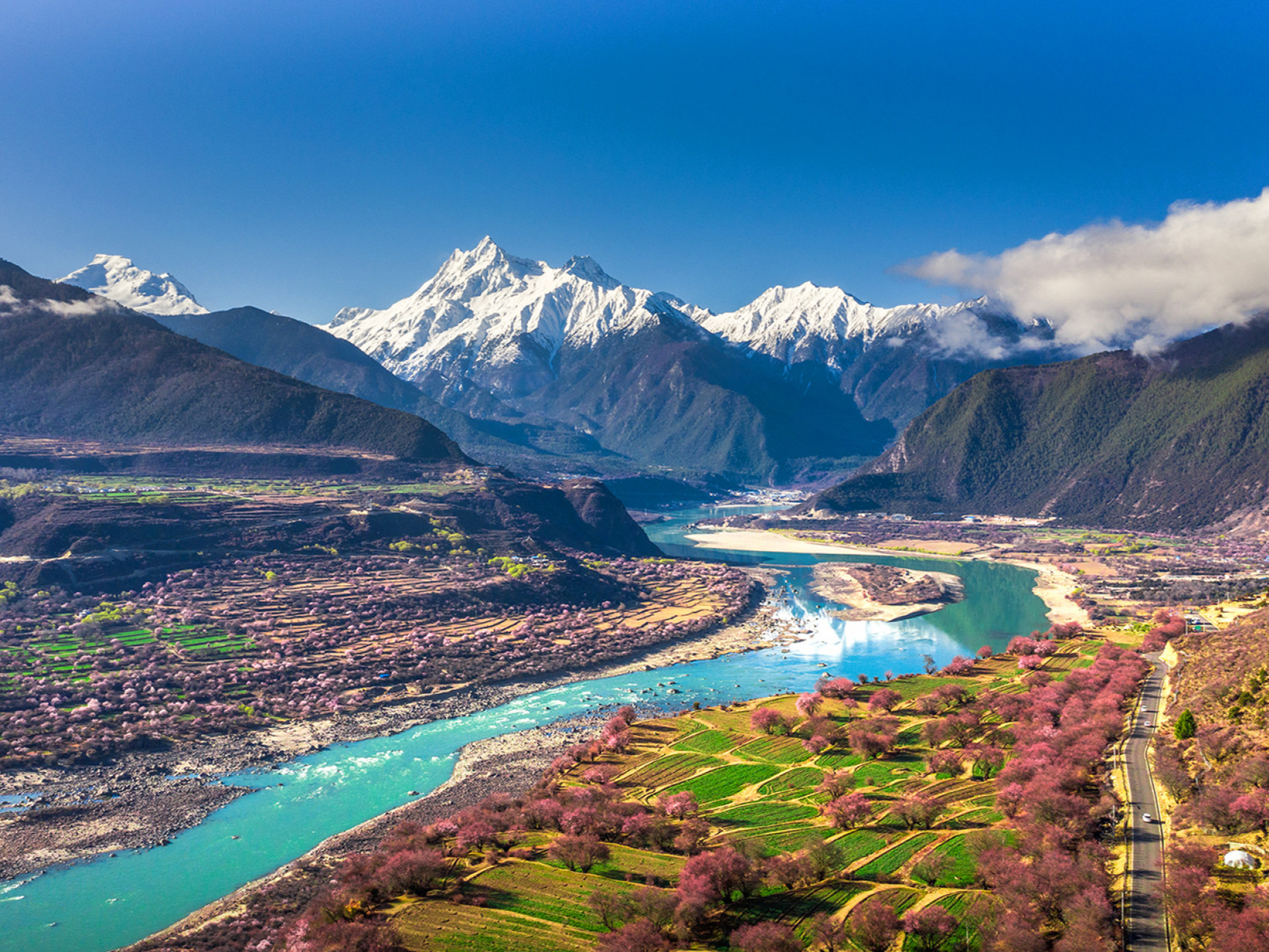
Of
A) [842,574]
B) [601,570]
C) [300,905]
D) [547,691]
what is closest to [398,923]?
[300,905]

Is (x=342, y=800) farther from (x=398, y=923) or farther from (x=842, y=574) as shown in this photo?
(x=842, y=574)

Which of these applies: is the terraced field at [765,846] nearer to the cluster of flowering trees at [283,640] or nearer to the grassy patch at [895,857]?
the grassy patch at [895,857]

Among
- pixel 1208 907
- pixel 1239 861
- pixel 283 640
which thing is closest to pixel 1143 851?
pixel 1239 861

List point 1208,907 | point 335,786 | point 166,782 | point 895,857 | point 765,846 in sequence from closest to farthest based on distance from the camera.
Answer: point 1208,907 < point 895,857 < point 765,846 < point 166,782 < point 335,786

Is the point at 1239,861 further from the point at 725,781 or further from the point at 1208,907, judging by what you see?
the point at 725,781

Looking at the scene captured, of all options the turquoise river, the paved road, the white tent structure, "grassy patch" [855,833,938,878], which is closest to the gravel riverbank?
the turquoise river

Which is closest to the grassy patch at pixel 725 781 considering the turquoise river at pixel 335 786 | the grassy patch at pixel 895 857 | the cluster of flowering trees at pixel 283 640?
the grassy patch at pixel 895 857
